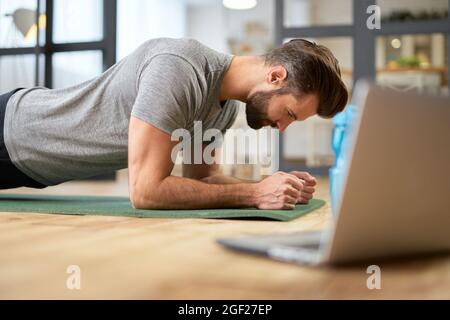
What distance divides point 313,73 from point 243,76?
7.9 inches

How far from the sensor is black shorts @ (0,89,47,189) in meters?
1.57

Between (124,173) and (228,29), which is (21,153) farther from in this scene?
(228,29)

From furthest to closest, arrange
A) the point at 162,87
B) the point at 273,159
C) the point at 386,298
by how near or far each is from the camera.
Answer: the point at 273,159 < the point at 162,87 < the point at 386,298

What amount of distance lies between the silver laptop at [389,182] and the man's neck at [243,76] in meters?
0.81

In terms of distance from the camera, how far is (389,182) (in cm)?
61

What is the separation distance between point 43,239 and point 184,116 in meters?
0.48

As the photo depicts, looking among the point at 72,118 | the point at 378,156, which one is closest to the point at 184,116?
the point at 72,118

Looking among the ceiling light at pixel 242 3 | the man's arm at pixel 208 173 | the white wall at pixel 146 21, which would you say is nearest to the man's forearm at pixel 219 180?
the man's arm at pixel 208 173

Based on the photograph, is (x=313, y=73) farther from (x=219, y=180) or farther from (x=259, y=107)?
(x=219, y=180)

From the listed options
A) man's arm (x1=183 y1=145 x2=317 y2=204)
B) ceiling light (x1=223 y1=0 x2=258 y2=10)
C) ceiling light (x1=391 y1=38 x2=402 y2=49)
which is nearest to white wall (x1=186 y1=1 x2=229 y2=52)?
ceiling light (x1=223 y1=0 x2=258 y2=10)

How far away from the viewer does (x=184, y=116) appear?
51.3 inches

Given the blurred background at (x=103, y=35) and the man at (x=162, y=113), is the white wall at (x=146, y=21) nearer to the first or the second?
the blurred background at (x=103, y=35)

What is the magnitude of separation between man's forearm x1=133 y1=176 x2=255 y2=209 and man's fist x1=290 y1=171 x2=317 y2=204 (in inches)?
7.8
